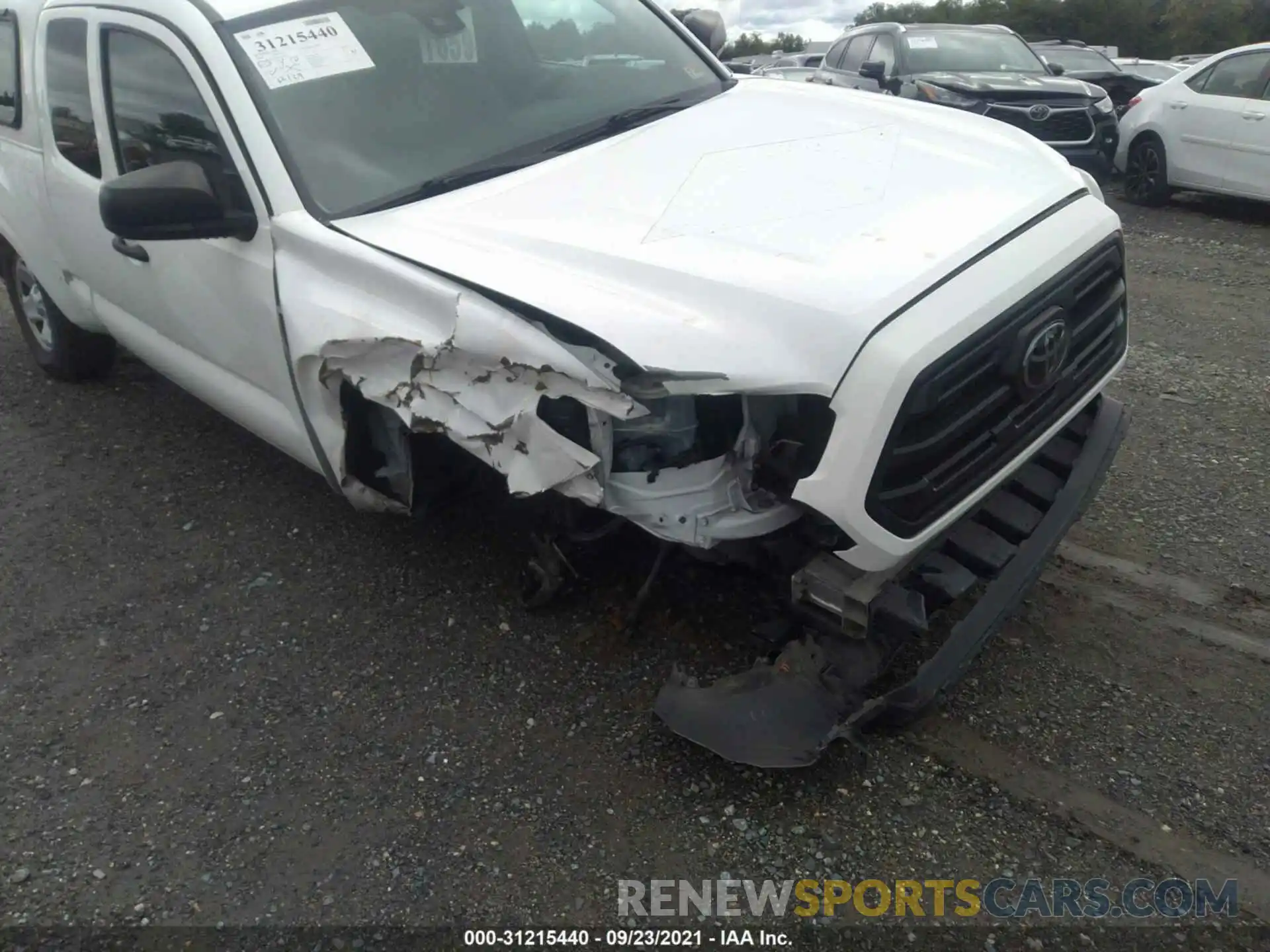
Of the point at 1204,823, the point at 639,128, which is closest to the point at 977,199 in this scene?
the point at 639,128

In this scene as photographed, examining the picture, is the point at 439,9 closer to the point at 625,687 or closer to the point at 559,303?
the point at 559,303

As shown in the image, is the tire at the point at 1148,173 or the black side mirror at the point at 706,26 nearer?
the black side mirror at the point at 706,26

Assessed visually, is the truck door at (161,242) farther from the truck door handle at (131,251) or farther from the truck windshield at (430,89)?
the truck windshield at (430,89)

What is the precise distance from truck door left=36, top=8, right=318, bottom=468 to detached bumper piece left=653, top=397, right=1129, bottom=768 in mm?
1530

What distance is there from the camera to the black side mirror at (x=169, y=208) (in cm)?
277

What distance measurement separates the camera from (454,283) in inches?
96.4

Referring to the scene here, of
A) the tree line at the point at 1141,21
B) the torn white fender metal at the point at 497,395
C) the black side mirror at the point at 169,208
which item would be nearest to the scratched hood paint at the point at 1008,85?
the black side mirror at the point at 169,208

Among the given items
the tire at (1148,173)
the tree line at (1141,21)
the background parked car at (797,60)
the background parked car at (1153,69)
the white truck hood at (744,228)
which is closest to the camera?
the white truck hood at (744,228)

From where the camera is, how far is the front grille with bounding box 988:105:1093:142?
8859 millimetres

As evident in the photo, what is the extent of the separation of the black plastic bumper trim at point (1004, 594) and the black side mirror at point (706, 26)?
239 centimetres

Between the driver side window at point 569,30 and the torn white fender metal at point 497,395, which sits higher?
the driver side window at point 569,30

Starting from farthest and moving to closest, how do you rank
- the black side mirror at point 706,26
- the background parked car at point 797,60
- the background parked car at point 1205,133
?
1. the background parked car at point 797,60
2. the background parked car at point 1205,133
3. the black side mirror at point 706,26

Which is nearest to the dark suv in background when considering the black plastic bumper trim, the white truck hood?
the white truck hood

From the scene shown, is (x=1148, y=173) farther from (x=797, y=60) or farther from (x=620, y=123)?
(x=797, y=60)
